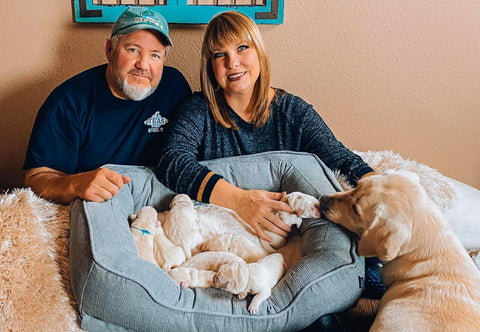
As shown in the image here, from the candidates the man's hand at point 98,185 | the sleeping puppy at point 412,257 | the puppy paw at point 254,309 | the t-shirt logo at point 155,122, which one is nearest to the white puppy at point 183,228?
the man's hand at point 98,185

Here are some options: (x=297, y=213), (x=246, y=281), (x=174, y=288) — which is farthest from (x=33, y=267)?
(x=297, y=213)

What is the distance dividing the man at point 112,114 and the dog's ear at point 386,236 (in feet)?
3.05

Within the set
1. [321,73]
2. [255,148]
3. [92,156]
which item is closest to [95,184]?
[92,156]

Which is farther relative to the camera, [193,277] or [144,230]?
[144,230]

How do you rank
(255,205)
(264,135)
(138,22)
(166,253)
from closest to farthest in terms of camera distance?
(166,253), (255,205), (138,22), (264,135)

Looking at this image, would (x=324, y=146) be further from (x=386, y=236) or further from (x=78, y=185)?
(x=78, y=185)

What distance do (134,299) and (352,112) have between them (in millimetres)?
1603

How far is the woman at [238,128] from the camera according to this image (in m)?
1.58

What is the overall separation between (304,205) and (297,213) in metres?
0.04

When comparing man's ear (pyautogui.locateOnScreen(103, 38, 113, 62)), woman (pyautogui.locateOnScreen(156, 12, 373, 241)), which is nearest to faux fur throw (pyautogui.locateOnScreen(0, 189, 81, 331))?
woman (pyautogui.locateOnScreen(156, 12, 373, 241))

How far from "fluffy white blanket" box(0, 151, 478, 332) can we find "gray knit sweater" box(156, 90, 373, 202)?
49cm

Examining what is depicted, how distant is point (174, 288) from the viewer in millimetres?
1215

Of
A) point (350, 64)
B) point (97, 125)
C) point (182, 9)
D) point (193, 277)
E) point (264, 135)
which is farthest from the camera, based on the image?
point (350, 64)

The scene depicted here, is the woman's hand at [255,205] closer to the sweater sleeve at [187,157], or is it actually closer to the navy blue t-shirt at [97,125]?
the sweater sleeve at [187,157]
